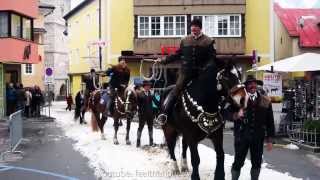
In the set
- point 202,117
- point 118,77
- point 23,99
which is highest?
point 118,77

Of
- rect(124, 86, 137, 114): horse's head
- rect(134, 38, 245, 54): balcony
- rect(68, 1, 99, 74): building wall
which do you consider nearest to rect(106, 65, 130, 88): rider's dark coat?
rect(124, 86, 137, 114): horse's head

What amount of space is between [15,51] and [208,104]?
25784 mm

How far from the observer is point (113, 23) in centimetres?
4341

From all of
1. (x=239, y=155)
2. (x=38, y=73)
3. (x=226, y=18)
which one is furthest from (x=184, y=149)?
(x=38, y=73)

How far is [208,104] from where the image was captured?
963cm

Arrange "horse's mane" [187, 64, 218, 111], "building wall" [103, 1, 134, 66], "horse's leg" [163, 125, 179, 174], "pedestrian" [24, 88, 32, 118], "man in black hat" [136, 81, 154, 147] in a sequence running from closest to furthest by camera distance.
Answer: "horse's mane" [187, 64, 218, 111]
"horse's leg" [163, 125, 179, 174]
"man in black hat" [136, 81, 154, 147]
"pedestrian" [24, 88, 32, 118]
"building wall" [103, 1, 134, 66]

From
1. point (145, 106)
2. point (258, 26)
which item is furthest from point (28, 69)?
point (145, 106)

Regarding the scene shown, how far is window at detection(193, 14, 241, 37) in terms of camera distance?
139ft

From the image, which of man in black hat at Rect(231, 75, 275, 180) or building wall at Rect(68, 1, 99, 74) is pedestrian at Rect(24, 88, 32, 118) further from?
man in black hat at Rect(231, 75, 275, 180)

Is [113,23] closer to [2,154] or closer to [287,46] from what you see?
[287,46]

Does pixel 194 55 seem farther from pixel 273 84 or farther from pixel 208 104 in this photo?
pixel 273 84

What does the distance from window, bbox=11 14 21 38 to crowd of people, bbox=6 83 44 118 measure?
2928 millimetres

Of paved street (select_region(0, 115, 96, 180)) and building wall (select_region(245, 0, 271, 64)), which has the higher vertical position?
building wall (select_region(245, 0, 271, 64))

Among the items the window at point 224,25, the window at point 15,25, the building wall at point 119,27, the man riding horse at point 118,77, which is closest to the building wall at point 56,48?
the building wall at point 119,27
